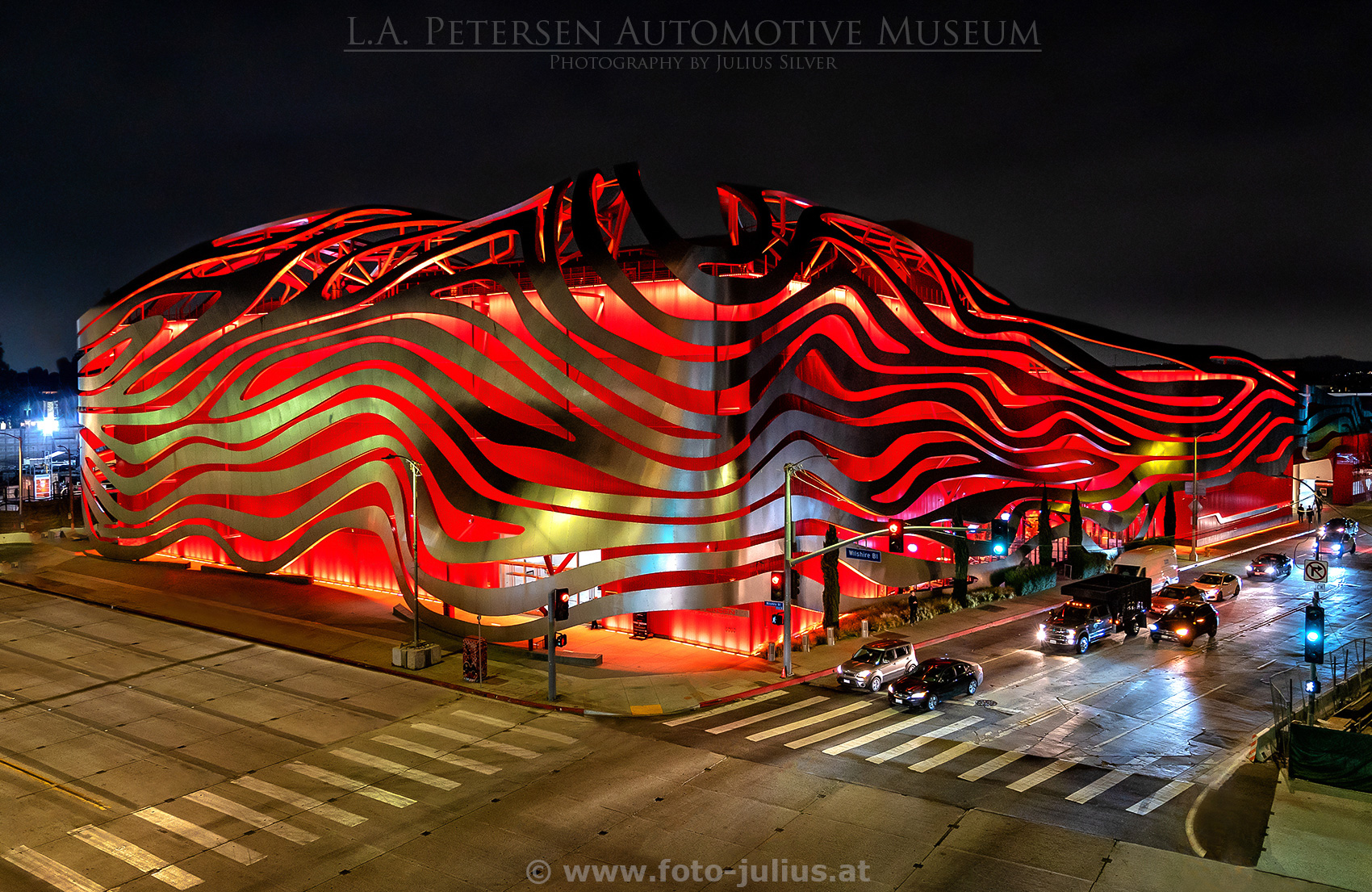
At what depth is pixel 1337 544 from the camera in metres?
61.5

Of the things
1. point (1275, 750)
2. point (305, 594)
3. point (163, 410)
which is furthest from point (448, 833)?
point (163, 410)

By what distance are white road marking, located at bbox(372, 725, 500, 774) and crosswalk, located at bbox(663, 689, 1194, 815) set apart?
6.08m

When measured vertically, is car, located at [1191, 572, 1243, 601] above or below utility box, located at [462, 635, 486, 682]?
below

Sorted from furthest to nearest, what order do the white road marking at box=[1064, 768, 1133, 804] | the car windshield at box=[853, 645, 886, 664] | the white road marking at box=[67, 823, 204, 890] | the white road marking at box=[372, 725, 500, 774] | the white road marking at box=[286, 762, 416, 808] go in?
1. the car windshield at box=[853, 645, 886, 664]
2. the white road marking at box=[372, 725, 500, 774]
3. the white road marking at box=[286, 762, 416, 808]
4. the white road marking at box=[1064, 768, 1133, 804]
5. the white road marking at box=[67, 823, 204, 890]

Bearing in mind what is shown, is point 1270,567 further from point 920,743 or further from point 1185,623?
point 920,743

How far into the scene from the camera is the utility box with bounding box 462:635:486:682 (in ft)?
104

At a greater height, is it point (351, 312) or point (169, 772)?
point (351, 312)

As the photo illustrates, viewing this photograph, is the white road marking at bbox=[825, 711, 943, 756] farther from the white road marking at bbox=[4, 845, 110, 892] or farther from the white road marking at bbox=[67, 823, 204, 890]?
the white road marking at bbox=[4, 845, 110, 892]

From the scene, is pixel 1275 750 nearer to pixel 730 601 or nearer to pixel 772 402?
pixel 730 601

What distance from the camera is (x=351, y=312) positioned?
46.3 m

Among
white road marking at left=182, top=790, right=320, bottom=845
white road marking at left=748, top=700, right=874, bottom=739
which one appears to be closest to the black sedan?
white road marking at left=748, top=700, right=874, bottom=739

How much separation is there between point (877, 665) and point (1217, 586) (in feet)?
79.6

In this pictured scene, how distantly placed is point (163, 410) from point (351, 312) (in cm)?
1716

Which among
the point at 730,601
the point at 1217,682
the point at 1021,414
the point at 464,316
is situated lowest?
the point at 1217,682
